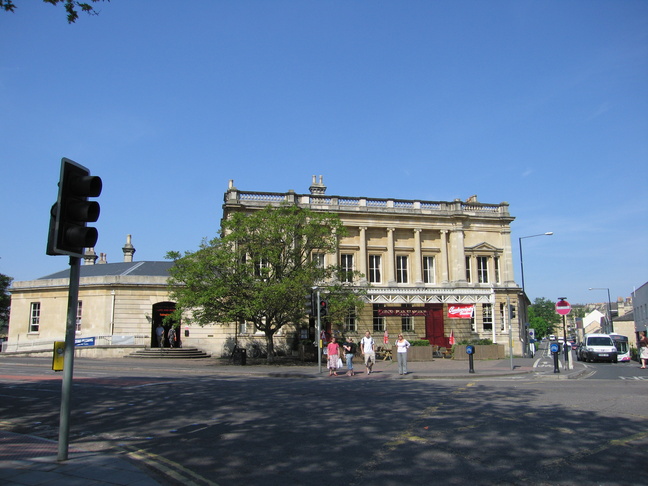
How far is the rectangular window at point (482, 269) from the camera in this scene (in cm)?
4391

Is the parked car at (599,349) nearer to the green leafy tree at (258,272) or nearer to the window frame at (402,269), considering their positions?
the window frame at (402,269)

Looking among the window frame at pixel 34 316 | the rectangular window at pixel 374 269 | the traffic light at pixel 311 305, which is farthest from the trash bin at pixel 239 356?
the window frame at pixel 34 316

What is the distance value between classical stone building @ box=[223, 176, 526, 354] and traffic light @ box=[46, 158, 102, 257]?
32.8 metres

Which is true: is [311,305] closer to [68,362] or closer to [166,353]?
[166,353]

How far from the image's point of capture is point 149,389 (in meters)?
14.9

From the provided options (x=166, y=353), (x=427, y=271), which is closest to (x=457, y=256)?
(x=427, y=271)

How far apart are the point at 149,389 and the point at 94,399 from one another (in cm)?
214

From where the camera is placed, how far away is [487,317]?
42719 millimetres

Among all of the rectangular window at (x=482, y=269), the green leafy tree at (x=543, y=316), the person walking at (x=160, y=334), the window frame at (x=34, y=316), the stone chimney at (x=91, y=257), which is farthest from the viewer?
the green leafy tree at (x=543, y=316)

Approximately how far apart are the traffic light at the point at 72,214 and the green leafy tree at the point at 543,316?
130 m

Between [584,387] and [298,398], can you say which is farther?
[584,387]

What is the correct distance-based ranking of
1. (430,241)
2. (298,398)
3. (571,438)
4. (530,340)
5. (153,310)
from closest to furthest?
(571,438), (298,398), (153,310), (530,340), (430,241)

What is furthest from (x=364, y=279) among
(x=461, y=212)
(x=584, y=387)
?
(x=584, y=387)

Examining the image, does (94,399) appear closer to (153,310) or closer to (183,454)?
(183,454)
